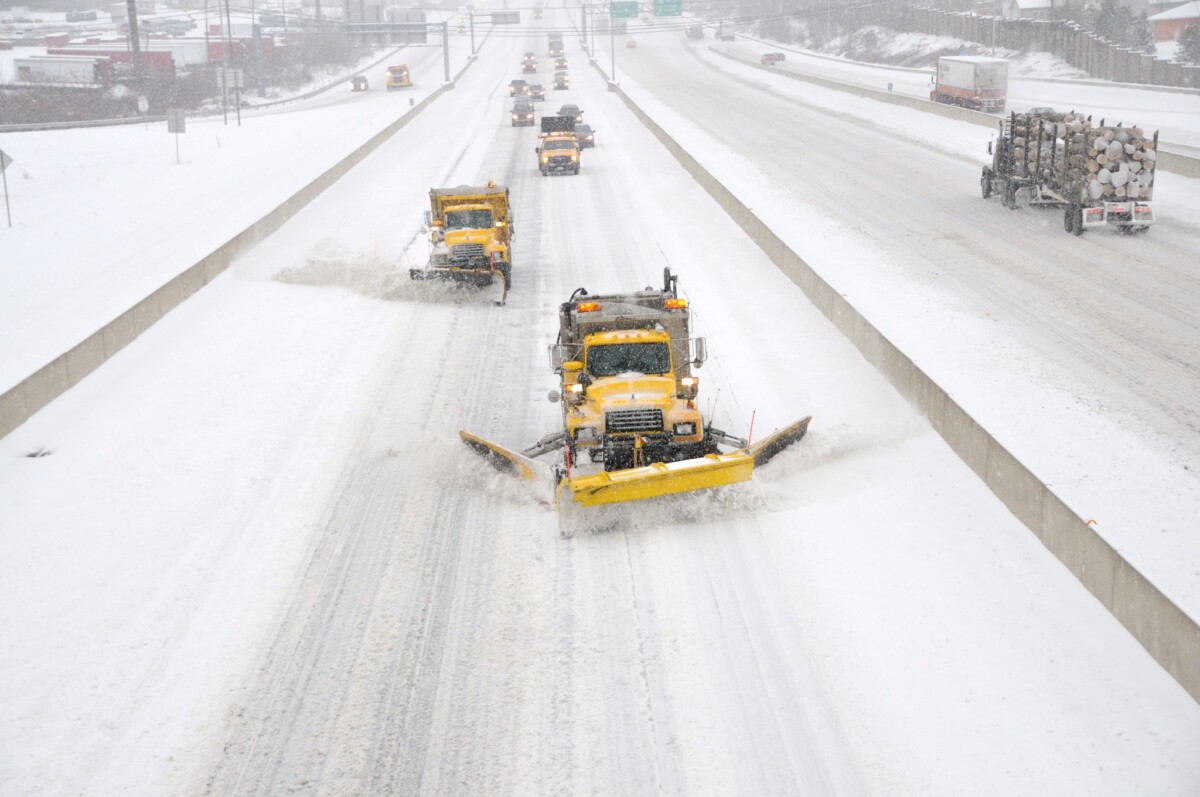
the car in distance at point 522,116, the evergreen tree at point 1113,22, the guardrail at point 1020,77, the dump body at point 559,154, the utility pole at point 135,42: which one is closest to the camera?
the dump body at point 559,154

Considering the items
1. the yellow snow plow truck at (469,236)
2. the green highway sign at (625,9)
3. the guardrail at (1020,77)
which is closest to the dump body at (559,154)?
the yellow snow plow truck at (469,236)

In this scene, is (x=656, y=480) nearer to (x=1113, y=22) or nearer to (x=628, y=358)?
(x=628, y=358)

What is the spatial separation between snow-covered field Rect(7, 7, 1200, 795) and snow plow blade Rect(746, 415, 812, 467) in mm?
383

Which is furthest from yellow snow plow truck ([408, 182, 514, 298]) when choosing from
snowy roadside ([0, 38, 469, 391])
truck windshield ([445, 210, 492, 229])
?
snowy roadside ([0, 38, 469, 391])

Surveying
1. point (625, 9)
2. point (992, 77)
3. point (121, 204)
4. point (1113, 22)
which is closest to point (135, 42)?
point (121, 204)

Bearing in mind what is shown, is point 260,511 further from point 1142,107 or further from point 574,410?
point 1142,107

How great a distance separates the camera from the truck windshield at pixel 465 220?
2775 cm

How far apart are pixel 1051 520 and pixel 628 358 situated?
5709 mm

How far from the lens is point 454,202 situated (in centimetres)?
2812

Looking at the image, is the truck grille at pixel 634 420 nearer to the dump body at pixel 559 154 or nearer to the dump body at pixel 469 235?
the dump body at pixel 469 235

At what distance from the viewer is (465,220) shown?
27.8 m

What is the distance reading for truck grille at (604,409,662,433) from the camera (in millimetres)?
14859

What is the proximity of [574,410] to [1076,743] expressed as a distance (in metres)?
7.47

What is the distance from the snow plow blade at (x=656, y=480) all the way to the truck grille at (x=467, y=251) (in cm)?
1350
